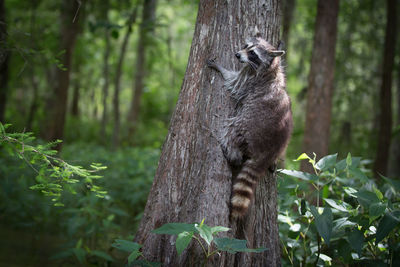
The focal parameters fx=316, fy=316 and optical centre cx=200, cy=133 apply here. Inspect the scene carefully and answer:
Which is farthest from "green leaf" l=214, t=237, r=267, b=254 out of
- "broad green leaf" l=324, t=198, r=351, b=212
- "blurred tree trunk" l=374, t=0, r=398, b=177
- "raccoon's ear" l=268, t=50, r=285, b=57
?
"blurred tree trunk" l=374, t=0, r=398, b=177

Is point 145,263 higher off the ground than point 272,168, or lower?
lower

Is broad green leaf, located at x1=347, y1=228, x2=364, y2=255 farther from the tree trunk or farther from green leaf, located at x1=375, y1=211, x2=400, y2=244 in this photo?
the tree trunk

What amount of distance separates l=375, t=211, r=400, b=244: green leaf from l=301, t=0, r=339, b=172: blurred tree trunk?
3.03 metres

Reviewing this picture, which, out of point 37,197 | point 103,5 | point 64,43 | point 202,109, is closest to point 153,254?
point 202,109

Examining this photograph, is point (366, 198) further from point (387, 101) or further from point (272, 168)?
point (387, 101)

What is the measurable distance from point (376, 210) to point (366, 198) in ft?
0.57

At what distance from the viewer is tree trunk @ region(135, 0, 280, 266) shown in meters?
2.70

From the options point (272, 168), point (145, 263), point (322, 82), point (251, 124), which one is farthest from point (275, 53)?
point (322, 82)

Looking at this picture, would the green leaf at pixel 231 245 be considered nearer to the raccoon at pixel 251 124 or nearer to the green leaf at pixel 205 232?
the green leaf at pixel 205 232

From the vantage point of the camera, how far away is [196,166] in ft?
9.00

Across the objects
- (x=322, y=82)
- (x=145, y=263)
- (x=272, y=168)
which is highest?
(x=322, y=82)

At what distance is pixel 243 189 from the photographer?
270 cm

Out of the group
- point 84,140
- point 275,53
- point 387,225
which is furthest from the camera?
point 84,140

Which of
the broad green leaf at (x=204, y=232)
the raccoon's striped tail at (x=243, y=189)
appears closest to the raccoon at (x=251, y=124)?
the raccoon's striped tail at (x=243, y=189)
